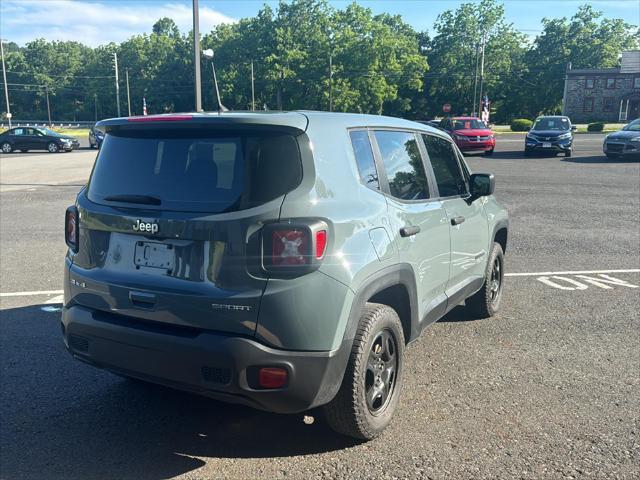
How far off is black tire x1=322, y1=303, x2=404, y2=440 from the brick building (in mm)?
82174

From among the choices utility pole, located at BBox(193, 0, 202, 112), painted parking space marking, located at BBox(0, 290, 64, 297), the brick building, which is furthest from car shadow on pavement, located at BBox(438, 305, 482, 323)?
the brick building

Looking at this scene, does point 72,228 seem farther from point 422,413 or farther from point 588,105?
point 588,105

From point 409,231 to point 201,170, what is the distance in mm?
1282

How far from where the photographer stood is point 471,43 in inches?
3467

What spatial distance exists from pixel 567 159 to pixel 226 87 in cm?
6738

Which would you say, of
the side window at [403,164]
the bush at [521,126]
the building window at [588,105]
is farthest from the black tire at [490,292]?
the building window at [588,105]

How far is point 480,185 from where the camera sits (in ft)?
15.2

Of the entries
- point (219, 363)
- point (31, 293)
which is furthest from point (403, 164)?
point (31, 293)

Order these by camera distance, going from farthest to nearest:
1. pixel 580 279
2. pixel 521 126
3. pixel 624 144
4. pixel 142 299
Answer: pixel 521 126, pixel 624 144, pixel 580 279, pixel 142 299

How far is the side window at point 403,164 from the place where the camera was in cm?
352

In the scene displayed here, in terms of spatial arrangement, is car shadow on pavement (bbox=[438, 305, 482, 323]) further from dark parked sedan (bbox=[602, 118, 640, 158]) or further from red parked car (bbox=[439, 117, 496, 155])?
red parked car (bbox=[439, 117, 496, 155])

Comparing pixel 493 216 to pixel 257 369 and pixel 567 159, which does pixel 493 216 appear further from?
pixel 567 159

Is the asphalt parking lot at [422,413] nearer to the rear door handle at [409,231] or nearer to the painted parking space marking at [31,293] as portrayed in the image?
the painted parking space marking at [31,293]

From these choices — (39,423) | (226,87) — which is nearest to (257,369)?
(39,423)
